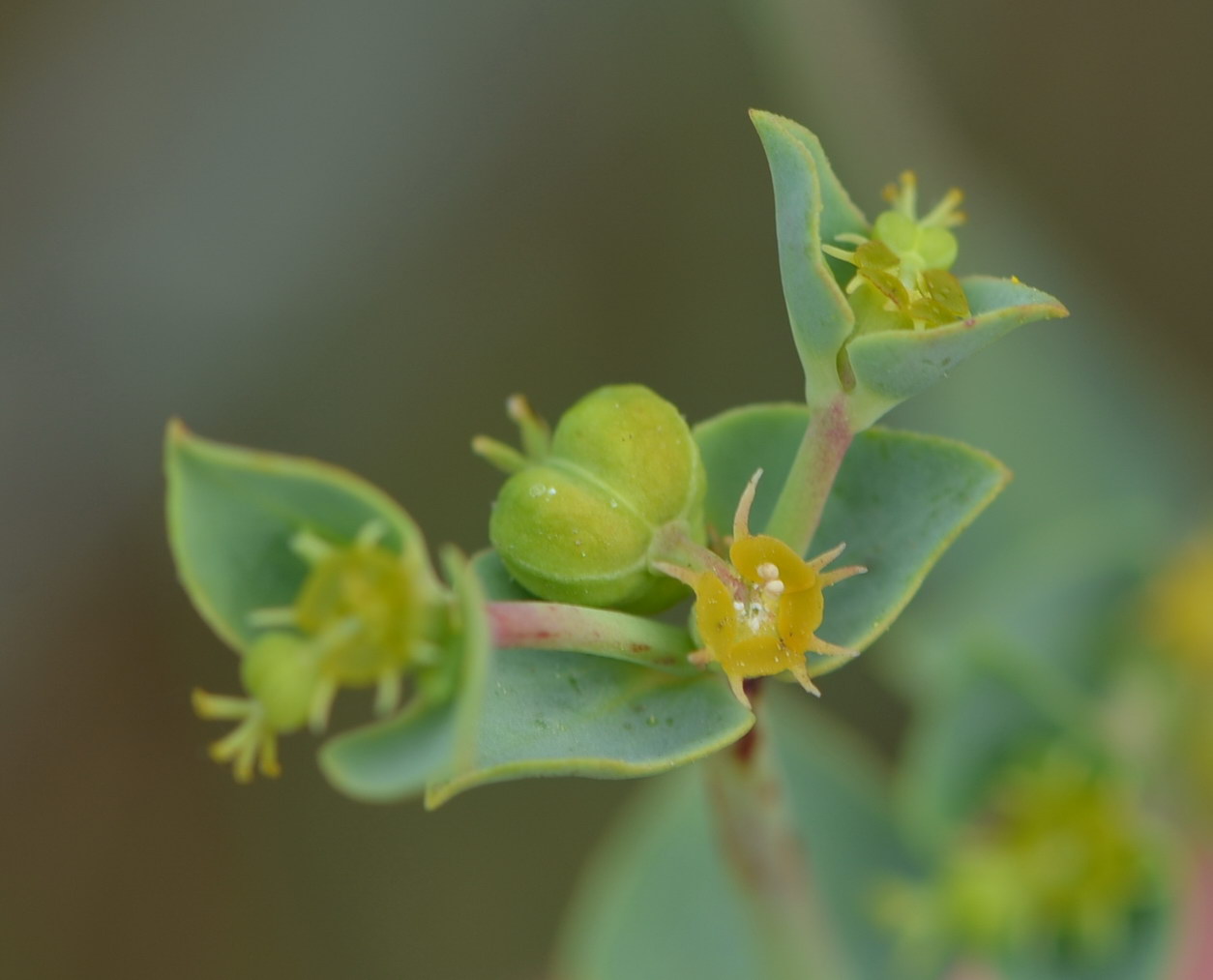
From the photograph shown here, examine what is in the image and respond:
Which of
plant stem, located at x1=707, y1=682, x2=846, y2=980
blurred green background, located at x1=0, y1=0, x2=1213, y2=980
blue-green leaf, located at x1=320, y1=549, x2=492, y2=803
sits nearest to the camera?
blue-green leaf, located at x1=320, y1=549, x2=492, y2=803

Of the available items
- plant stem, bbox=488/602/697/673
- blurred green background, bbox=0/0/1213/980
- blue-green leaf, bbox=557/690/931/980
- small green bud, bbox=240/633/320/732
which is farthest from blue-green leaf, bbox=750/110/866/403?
blurred green background, bbox=0/0/1213/980

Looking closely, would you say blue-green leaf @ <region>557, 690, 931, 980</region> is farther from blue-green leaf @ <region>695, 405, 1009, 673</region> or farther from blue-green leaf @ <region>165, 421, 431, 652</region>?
blue-green leaf @ <region>165, 421, 431, 652</region>

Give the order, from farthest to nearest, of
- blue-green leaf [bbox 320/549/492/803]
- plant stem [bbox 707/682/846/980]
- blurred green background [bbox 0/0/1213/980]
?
1. blurred green background [bbox 0/0/1213/980]
2. plant stem [bbox 707/682/846/980]
3. blue-green leaf [bbox 320/549/492/803]

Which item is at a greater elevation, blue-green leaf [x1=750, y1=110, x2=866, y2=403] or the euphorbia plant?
blue-green leaf [x1=750, y1=110, x2=866, y2=403]

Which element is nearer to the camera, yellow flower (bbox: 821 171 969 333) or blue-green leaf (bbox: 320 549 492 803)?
blue-green leaf (bbox: 320 549 492 803)

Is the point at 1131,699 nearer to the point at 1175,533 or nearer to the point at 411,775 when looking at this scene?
the point at 1175,533

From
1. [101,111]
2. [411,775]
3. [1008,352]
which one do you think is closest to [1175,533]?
[1008,352]

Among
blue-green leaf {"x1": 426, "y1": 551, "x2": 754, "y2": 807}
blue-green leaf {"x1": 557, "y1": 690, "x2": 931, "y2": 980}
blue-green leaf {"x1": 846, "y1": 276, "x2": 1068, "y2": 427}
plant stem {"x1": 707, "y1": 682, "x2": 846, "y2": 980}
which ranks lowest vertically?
blue-green leaf {"x1": 557, "y1": 690, "x2": 931, "y2": 980}

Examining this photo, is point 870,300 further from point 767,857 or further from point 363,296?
point 363,296
